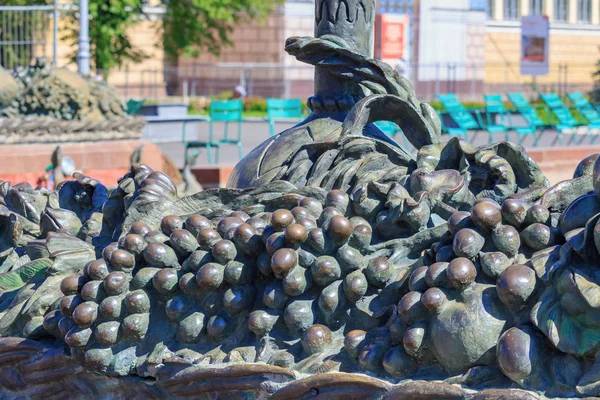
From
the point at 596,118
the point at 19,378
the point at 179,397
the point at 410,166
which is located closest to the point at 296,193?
the point at 410,166

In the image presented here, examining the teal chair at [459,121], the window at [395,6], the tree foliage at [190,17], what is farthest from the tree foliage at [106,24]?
the window at [395,6]

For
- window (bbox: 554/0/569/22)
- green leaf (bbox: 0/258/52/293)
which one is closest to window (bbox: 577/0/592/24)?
window (bbox: 554/0/569/22)

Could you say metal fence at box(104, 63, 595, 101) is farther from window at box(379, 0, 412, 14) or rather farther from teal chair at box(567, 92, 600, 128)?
teal chair at box(567, 92, 600, 128)

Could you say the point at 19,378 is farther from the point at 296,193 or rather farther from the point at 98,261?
the point at 296,193

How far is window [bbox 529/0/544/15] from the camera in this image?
3396 centimetres

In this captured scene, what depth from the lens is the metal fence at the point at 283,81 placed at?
2512 cm

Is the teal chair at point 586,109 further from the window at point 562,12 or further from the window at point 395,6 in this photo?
the window at point 562,12

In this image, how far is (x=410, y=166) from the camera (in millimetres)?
2191

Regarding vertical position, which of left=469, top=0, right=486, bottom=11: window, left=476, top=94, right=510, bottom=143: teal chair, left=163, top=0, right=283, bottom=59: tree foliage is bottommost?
left=476, top=94, right=510, bottom=143: teal chair

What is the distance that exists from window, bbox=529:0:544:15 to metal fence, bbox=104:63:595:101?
4.75m

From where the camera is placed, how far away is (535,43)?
1997 cm

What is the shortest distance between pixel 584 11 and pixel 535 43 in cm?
1604

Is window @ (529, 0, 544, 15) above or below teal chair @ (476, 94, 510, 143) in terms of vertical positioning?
above

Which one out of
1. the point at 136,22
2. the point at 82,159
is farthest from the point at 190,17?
the point at 82,159
